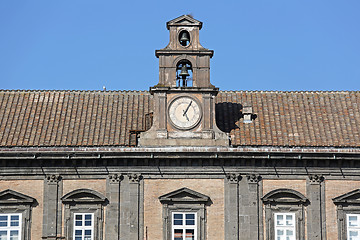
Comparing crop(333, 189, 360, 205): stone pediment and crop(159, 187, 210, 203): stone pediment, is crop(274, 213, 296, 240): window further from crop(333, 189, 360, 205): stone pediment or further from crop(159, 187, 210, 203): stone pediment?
crop(159, 187, 210, 203): stone pediment

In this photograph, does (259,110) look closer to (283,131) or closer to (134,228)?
(283,131)

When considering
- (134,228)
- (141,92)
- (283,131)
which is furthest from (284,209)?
(141,92)

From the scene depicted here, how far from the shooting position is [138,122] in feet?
147

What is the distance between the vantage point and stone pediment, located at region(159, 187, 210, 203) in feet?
138

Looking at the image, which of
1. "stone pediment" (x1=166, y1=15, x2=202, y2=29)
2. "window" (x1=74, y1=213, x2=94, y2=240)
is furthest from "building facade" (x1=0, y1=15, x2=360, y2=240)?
"stone pediment" (x1=166, y1=15, x2=202, y2=29)

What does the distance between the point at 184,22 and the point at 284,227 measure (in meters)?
10.5

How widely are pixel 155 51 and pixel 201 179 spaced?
635 cm

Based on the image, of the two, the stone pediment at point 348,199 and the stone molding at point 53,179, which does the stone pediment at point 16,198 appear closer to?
the stone molding at point 53,179

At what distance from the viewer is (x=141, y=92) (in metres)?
47.1

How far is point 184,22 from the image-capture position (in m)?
44.3

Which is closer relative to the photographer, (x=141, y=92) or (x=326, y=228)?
(x=326, y=228)

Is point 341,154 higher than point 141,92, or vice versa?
point 141,92

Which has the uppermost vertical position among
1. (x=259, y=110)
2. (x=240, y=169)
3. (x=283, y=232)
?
(x=259, y=110)

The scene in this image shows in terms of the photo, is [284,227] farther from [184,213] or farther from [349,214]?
[184,213]
